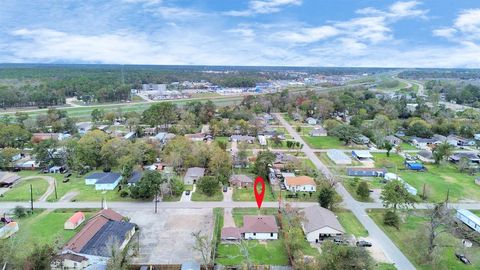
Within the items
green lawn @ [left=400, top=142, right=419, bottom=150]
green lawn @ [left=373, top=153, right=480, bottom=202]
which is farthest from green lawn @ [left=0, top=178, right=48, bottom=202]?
green lawn @ [left=400, top=142, right=419, bottom=150]

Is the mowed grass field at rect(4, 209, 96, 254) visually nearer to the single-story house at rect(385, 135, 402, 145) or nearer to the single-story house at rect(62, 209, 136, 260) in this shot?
the single-story house at rect(62, 209, 136, 260)

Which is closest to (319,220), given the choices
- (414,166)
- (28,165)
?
(414,166)

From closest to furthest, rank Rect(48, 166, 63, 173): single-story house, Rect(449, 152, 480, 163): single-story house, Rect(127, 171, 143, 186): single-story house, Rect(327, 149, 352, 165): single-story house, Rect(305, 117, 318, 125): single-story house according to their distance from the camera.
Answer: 1. Rect(127, 171, 143, 186): single-story house
2. Rect(48, 166, 63, 173): single-story house
3. Rect(327, 149, 352, 165): single-story house
4. Rect(449, 152, 480, 163): single-story house
5. Rect(305, 117, 318, 125): single-story house

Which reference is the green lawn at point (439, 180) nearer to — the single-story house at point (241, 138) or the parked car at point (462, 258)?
the parked car at point (462, 258)

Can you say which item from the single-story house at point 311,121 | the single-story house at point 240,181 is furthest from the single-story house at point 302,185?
the single-story house at point 311,121

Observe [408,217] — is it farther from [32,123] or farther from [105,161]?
[32,123]
